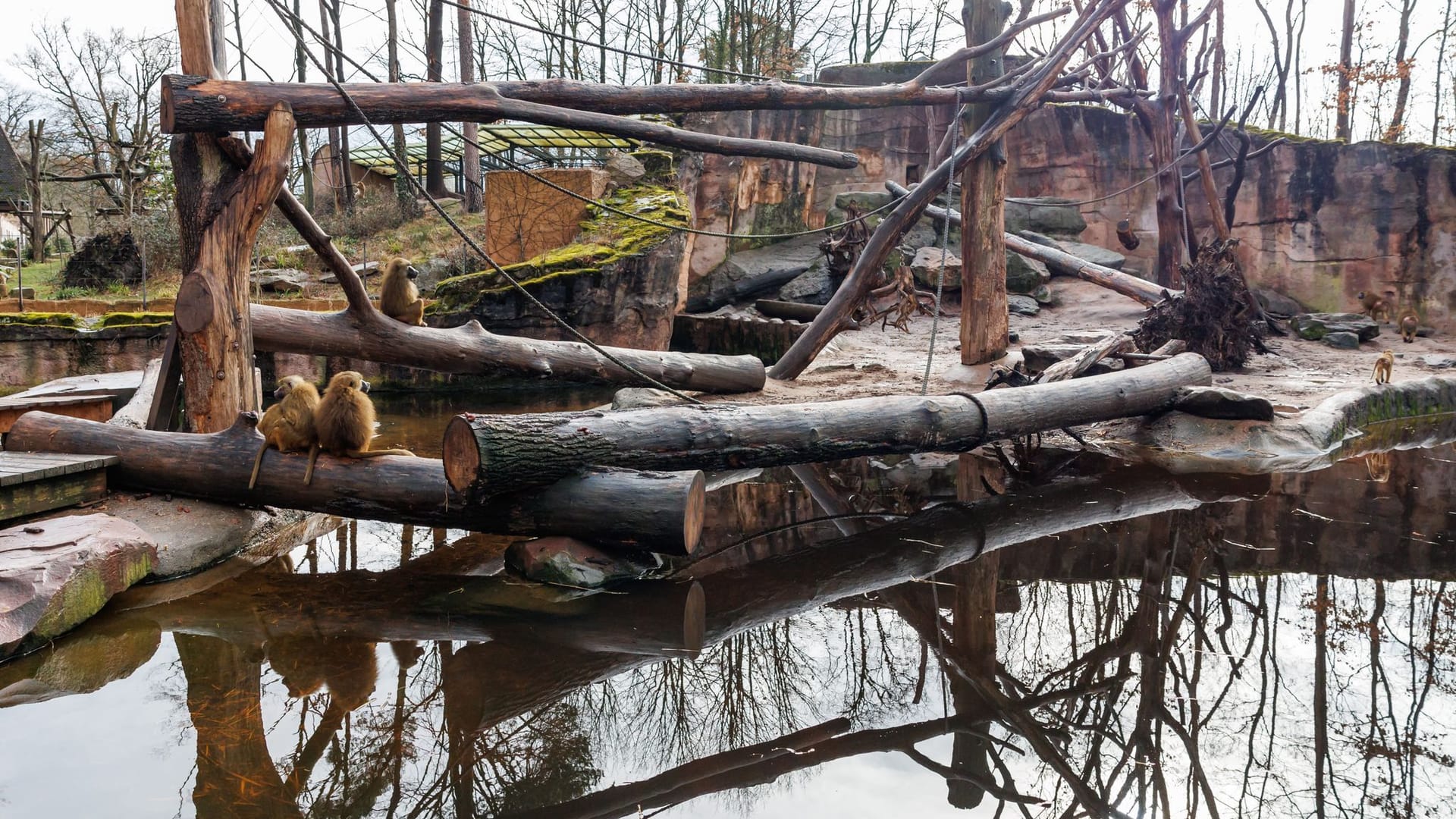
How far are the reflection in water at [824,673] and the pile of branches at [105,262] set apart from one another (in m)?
16.3

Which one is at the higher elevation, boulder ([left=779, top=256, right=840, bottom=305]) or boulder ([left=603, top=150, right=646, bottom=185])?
boulder ([left=603, top=150, right=646, bottom=185])

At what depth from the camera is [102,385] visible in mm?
9695

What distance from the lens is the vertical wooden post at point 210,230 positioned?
6125 mm

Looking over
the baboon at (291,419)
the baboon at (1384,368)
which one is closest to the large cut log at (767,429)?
the baboon at (291,419)

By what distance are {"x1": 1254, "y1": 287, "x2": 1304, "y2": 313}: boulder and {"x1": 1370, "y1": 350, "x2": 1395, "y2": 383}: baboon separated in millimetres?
5993

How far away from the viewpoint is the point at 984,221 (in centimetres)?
1038

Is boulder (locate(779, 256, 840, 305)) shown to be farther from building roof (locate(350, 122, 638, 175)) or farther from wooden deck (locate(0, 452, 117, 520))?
wooden deck (locate(0, 452, 117, 520))

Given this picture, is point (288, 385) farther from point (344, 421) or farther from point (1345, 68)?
point (1345, 68)

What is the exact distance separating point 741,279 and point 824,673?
45.3 ft

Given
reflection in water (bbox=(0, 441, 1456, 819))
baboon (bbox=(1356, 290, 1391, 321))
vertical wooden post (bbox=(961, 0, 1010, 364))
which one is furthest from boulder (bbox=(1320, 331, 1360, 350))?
reflection in water (bbox=(0, 441, 1456, 819))

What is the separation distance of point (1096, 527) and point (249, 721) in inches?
211

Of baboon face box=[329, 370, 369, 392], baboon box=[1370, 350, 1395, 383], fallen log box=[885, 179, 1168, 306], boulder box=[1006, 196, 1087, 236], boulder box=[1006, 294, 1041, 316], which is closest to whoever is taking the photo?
baboon face box=[329, 370, 369, 392]

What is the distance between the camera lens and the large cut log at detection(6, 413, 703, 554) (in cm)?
541

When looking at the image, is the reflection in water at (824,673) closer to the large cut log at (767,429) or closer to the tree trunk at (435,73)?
the large cut log at (767,429)
